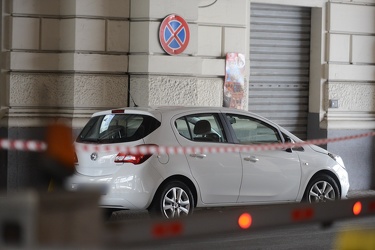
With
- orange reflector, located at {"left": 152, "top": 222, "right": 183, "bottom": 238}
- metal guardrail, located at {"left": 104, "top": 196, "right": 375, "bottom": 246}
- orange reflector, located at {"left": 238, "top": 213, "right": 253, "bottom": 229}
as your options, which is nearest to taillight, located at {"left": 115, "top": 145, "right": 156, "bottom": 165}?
metal guardrail, located at {"left": 104, "top": 196, "right": 375, "bottom": 246}

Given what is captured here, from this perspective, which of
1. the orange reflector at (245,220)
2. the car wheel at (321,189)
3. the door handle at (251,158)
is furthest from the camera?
the car wheel at (321,189)

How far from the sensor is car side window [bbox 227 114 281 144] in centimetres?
1313

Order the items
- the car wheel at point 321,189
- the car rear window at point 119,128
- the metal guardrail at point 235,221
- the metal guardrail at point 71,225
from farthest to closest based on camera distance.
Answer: the car wheel at point 321,189
the car rear window at point 119,128
the metal guardrail at point 235,221
the metal guardrail at point 71,225

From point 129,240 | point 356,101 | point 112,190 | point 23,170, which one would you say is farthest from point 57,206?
point 356,101

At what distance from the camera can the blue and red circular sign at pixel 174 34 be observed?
1656 cm

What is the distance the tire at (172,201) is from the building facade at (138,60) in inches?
129

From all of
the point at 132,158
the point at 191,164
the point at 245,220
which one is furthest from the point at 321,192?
the point at 245,220

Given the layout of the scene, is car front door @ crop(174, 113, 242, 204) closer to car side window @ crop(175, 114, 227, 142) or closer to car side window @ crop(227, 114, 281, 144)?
car side window @ crop(175, 114, 227, 142)

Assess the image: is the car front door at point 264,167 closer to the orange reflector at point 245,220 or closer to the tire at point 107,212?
the tire at point 107,212

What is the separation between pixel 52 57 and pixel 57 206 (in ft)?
39.9

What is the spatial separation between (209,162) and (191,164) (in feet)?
0.88

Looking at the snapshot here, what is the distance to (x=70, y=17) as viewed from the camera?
1642cm

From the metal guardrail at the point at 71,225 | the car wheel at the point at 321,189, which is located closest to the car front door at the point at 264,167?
the car wheel at the point at 321,189

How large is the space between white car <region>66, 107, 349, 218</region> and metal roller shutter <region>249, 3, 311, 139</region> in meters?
4.57
